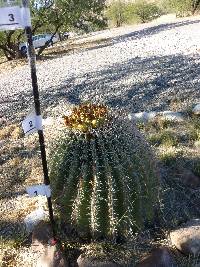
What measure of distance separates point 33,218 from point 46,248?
0.46 m

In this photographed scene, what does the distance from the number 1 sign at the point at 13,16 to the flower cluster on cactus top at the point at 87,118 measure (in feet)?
2.77

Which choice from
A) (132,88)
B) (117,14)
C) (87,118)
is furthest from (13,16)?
(117,14)

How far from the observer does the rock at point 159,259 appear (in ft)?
10.5

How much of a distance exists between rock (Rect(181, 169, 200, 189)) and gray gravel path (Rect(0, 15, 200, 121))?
229 centimetres

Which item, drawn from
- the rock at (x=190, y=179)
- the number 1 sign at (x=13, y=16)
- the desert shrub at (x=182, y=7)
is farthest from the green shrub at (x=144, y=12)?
the number 1 sign at (x=13, y=16)

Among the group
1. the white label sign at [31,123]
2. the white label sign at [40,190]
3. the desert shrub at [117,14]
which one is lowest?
the desert shrub at [117,14]

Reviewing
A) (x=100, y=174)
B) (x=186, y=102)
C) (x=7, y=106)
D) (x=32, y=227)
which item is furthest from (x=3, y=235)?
(x=7, y=106)

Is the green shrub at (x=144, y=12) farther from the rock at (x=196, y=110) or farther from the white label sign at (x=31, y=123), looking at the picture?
the white label sign at (x=31, y=123)

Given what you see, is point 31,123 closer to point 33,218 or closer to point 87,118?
point 87,118

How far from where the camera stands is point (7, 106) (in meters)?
7.75

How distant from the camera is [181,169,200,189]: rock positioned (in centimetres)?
424

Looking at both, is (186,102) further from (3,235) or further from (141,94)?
(3,235)

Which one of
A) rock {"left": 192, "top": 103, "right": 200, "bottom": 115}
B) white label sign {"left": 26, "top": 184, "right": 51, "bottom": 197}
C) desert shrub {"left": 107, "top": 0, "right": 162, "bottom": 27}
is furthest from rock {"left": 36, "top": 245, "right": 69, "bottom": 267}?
desert shrub {"left": 107, "top": 0, "right": 162, "bottom": 27}

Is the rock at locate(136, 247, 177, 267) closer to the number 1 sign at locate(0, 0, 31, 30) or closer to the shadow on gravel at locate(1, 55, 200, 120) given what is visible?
the number 1 sign at locate(0, 0, 31, 30)
